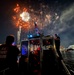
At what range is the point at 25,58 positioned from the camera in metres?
10.4

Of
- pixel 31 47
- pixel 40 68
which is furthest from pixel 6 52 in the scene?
pixel 31 47

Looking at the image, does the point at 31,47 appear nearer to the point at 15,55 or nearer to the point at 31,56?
the point at 31,56

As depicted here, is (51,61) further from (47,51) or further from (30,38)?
(30,38)

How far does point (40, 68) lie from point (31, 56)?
1.06m

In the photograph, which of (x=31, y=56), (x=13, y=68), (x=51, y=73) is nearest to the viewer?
(x=13, y=68)

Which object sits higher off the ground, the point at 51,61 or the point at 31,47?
the point at 31,47

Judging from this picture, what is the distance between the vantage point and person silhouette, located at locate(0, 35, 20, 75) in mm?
5355

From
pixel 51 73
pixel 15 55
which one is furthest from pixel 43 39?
pixel 15 55

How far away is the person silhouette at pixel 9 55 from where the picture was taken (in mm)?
5355

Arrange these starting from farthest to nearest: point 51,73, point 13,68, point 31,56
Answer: point 31,56
point 51,73
point 13,68

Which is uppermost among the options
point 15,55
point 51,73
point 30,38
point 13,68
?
point 30,38

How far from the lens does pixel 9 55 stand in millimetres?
5426

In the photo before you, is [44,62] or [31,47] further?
[31,47]

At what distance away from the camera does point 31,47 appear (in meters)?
10.7
